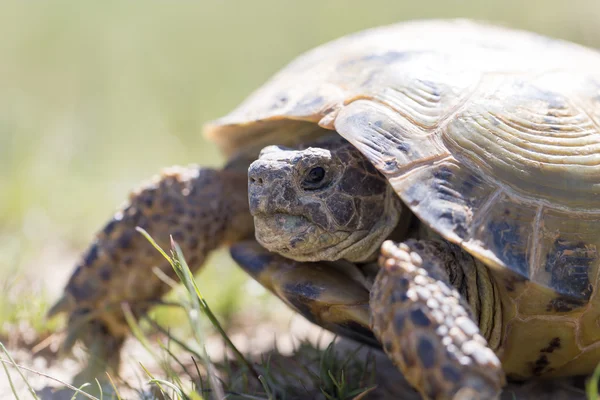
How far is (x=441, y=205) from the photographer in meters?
2.12

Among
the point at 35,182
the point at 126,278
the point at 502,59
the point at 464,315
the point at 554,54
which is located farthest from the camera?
the point at 35,182

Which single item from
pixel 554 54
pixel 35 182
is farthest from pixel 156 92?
pixel 554 54

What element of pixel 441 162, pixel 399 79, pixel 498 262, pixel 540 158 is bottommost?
pixel 498 262

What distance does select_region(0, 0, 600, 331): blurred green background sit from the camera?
4.77 metres

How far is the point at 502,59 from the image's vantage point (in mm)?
2734

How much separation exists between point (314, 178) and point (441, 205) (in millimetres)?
535

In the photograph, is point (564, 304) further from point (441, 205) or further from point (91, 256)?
point (91, 256)

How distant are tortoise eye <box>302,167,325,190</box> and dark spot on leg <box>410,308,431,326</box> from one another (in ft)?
2.27

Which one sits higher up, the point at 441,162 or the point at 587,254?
the point at 441,162

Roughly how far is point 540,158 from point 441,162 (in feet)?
1.33

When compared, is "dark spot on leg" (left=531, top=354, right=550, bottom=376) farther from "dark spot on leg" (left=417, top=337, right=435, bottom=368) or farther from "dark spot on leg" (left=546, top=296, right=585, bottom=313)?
"dark spot on leg" (left=417, top=337, right=435, bottom=368)

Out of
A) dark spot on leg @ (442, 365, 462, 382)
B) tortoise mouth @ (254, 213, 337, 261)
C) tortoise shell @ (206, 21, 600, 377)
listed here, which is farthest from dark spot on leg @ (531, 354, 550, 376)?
tortoise mouth @ (254, 213, 337, 261)

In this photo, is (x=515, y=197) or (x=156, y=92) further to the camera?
(x=156, y=92)

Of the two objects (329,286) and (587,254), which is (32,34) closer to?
(329,286)
